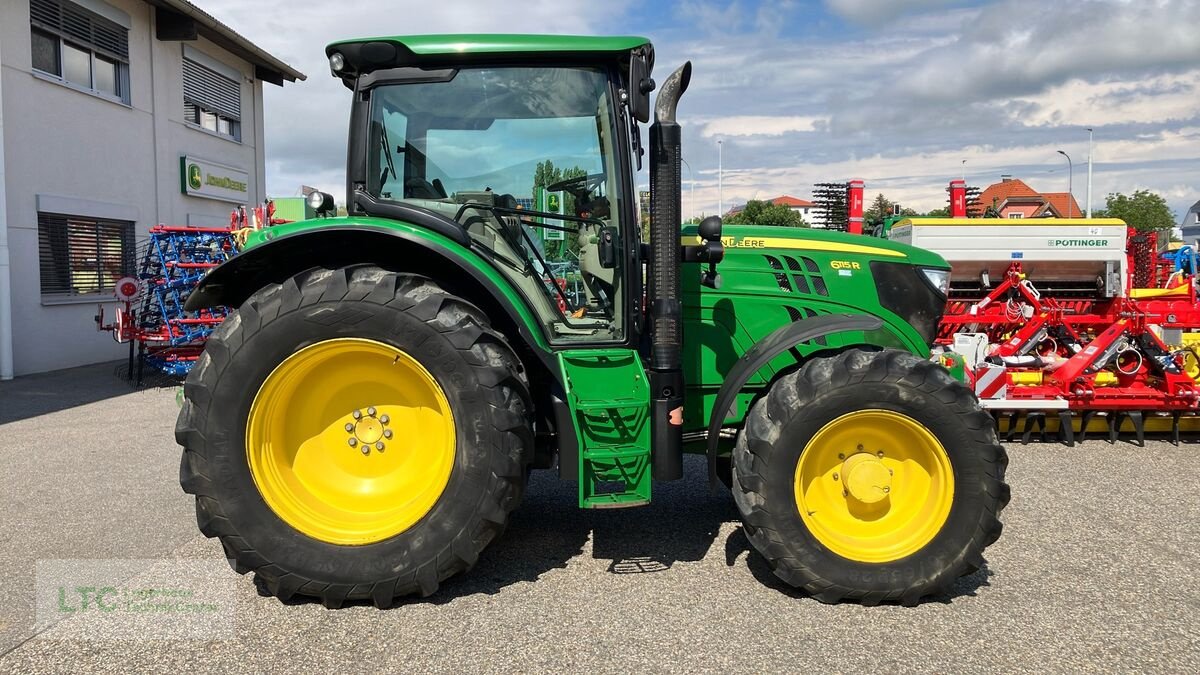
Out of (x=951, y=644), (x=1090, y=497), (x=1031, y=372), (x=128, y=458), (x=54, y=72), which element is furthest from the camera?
(x=54, y=72)

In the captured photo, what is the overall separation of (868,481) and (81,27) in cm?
1320

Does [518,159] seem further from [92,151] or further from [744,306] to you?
[92,151]

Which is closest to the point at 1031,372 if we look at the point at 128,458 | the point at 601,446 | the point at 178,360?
the point at 601,446

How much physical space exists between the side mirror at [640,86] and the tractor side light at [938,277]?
1819mm

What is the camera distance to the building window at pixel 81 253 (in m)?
11.1

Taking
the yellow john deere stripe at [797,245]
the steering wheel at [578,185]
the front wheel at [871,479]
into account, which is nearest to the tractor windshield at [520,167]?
the steering wheel at [578,185]

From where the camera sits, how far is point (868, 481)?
3395 mm

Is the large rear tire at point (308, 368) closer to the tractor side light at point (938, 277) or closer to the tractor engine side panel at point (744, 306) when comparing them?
the tractor engine side panel at point (744, 306)

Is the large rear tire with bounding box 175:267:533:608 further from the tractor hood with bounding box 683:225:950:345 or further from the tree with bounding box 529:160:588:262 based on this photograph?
the tractor hood with bounding box 683:225:950:345

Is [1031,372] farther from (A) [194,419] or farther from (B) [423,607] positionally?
(A) [194,419]

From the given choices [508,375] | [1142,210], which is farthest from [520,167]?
[1142,210]

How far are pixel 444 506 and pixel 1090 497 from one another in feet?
13.4

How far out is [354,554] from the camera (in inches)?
130

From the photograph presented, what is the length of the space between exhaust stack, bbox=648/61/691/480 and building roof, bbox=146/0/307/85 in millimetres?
12486
